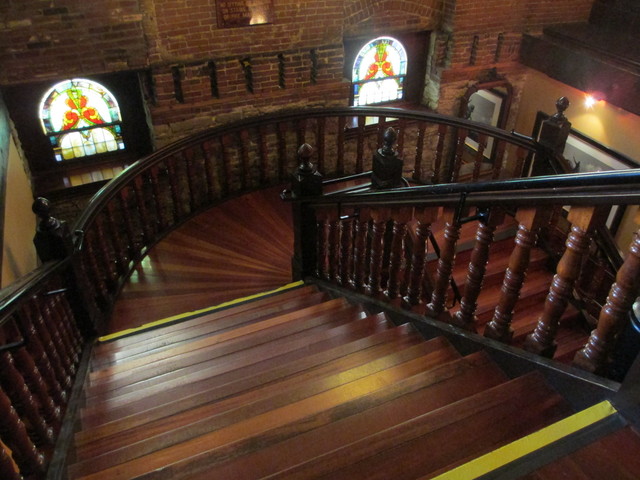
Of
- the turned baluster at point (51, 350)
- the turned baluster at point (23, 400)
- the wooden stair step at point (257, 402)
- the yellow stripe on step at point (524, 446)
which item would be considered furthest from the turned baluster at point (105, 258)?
the yellow stripe on step at point (524, 446)

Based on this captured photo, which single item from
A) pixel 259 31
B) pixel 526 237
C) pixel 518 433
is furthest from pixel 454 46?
pixel 518 433

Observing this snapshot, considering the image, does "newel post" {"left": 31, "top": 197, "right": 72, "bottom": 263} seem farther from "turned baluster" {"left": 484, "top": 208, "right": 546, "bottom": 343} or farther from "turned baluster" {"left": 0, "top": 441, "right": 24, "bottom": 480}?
"turned baluster" {"left": 484, "top": 208, "right": 546, "bottom": 343}

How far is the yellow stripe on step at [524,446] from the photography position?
1.23 m

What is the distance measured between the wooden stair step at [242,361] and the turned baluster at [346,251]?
0.49 m

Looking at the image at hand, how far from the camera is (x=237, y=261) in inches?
157

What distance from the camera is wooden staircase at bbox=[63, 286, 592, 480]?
A: 1527 mm

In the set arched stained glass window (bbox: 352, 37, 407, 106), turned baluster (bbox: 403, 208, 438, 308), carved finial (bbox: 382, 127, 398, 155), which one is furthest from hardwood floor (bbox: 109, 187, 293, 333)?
arched stained glass window (bbox: 352, 37, 407, 106)

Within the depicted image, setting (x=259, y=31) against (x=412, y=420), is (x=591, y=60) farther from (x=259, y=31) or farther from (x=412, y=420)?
(x=412, y=420)

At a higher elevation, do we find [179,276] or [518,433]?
[518,433]

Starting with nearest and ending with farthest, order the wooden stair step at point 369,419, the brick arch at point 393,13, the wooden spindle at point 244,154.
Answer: the wooden stair step at point 369,419 → the wooden spindle at point 244,154 → the brick arch at point 393,13

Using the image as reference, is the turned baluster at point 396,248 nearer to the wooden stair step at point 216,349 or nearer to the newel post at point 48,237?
the wooden stair step at point 216,349

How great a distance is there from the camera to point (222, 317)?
3.08 meters

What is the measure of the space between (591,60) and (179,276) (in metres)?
4.62

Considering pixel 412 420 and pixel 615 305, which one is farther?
pixel 412 420
